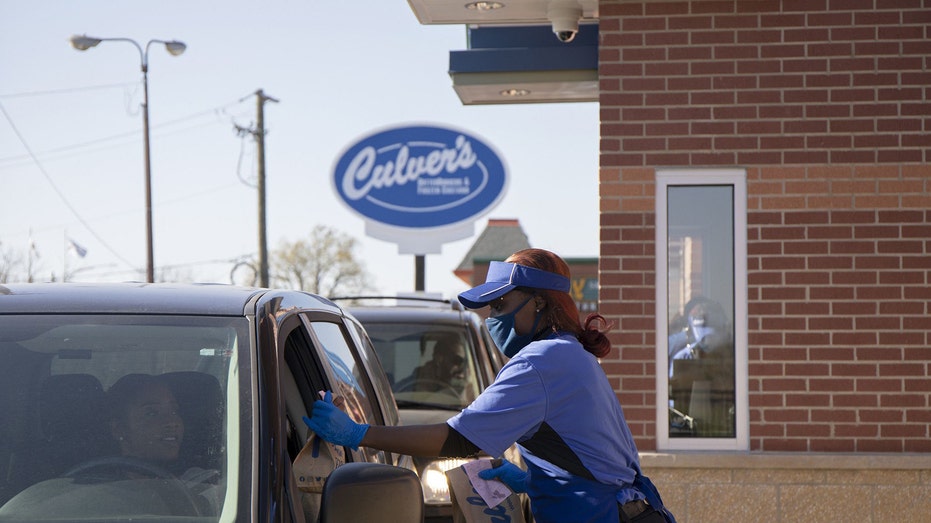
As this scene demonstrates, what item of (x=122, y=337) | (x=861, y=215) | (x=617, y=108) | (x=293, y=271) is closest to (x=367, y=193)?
(x=617, y=108)

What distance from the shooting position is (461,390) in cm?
831

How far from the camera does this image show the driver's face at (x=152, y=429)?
10.3ft

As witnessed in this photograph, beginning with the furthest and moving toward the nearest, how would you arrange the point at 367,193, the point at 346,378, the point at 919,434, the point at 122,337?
the point at 367,193 → the point at 919,434 → the point at 346,378 → the point at 122,337

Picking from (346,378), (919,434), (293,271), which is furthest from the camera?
(293,271)

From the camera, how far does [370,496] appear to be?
2.95 m

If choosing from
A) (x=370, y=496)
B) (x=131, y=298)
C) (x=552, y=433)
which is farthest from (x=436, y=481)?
(x=370, y=496)

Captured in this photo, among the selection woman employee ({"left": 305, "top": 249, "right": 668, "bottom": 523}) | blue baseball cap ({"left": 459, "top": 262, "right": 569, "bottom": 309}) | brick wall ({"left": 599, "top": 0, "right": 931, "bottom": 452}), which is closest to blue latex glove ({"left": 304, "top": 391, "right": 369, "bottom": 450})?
woman employee ({"left": 305, "top": 249, "right": 668, "bottom": 523})

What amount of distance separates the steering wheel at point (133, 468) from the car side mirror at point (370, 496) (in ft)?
1.23

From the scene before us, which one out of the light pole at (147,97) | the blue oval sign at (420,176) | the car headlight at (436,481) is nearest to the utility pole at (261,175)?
the light pole at (147,97)

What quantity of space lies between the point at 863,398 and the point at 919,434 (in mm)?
445

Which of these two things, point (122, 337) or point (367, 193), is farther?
point (367, 193)

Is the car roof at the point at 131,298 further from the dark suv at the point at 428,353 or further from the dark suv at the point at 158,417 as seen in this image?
the dark suv at the point at 428,353

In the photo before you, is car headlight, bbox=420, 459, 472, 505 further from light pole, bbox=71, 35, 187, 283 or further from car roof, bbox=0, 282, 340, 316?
light pole, bbox=71, 35, 187, 283

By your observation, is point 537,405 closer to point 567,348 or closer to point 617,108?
point 567,348
